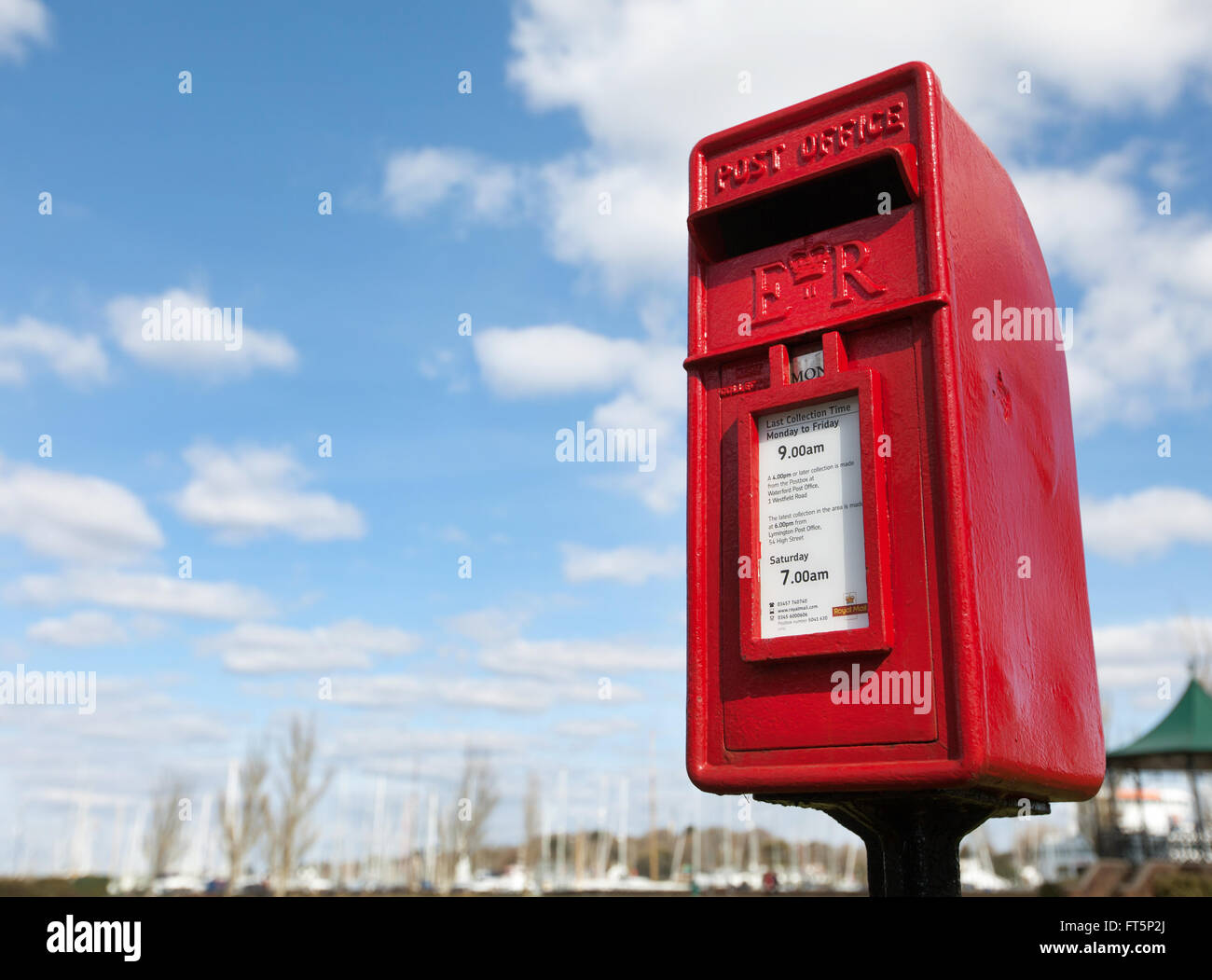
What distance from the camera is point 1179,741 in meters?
14.5

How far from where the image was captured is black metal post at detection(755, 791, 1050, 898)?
192 cm

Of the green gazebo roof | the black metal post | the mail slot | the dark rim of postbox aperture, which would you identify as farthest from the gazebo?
the dark rim of postbox aperture

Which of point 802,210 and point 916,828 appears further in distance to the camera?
point 802,210

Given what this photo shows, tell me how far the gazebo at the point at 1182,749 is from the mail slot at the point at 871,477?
14.6 meters

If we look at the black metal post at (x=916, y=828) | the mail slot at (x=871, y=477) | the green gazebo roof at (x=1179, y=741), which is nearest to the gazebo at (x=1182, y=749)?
the green gazebo roof at (x=1179, y=741)

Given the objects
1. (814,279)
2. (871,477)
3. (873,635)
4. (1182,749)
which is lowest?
(1182,749)

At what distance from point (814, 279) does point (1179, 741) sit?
611 inches

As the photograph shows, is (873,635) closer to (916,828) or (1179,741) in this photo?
(916,828)

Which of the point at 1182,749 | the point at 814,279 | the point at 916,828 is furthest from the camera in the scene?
the point at 1182,749

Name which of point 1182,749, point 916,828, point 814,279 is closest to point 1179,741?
point 1182,749
